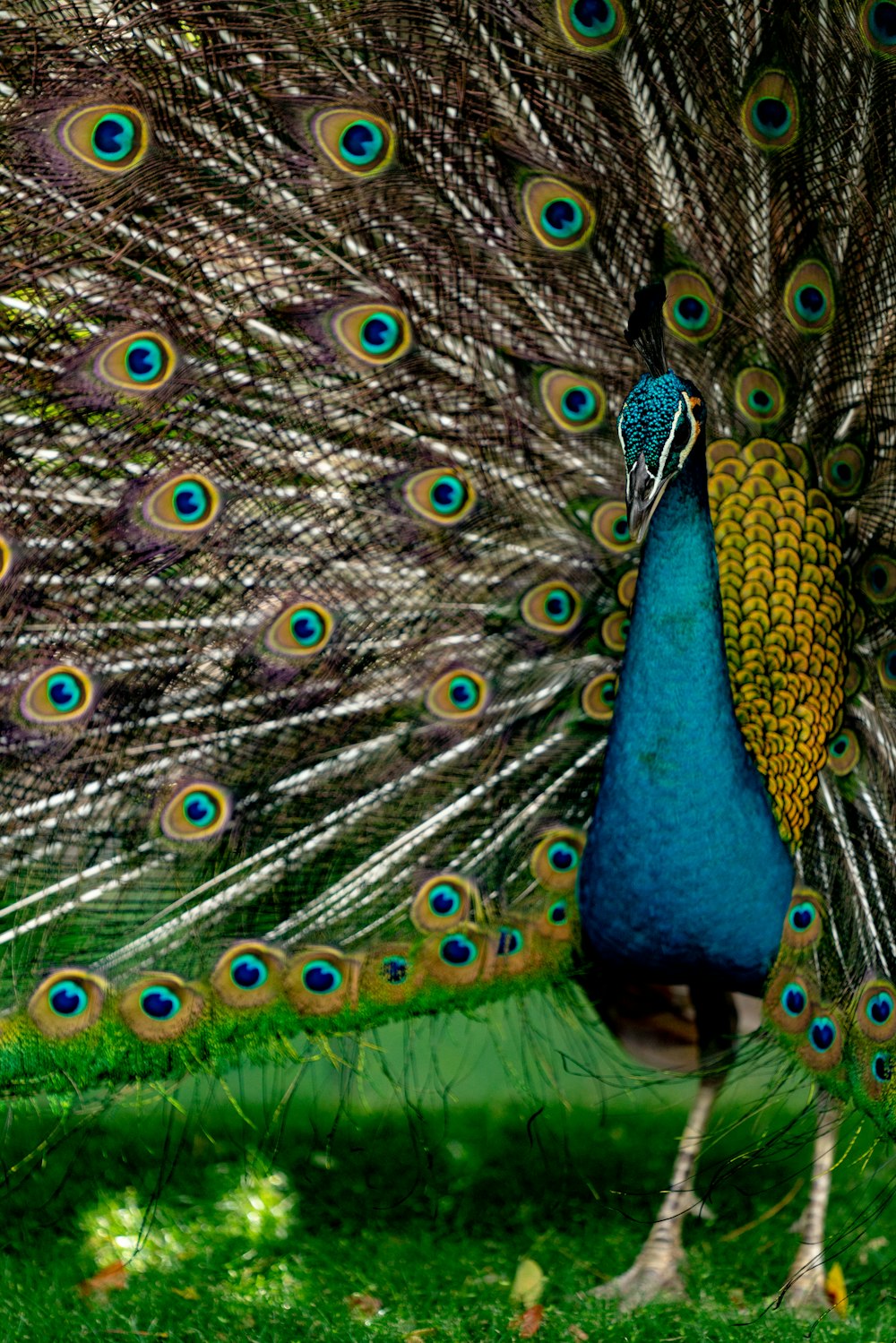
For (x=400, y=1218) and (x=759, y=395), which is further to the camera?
(x=400, y=1218)

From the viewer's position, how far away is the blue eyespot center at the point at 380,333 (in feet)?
8.32

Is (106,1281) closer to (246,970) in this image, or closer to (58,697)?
(246,970)

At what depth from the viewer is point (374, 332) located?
100 inches

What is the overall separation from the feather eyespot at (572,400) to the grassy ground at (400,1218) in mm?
1204

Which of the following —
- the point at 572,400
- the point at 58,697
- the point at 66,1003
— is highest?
the point at 572,400

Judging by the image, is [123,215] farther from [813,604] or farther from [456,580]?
[813,604]

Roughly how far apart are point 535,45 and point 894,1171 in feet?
6.44

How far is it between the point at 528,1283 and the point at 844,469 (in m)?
1.65

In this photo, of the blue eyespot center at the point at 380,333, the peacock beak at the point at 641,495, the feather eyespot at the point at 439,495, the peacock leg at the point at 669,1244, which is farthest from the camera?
the peacock leg at the point at 669,1244

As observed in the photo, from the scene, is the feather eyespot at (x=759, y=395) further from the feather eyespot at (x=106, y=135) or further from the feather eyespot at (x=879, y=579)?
the feather eyespot at (x=106, y=135)

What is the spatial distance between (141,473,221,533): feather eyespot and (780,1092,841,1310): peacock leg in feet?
5.18

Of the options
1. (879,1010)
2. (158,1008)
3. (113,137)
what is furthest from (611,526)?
(158,1008)

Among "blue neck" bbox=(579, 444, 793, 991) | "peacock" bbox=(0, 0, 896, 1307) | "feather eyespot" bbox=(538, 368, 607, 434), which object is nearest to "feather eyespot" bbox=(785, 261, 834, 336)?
"peacock" bbox=(0, 0, 896, 1307)

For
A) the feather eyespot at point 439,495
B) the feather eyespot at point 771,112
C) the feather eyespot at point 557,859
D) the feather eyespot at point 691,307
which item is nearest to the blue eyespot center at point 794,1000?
the feather eyespot at point 557,859
